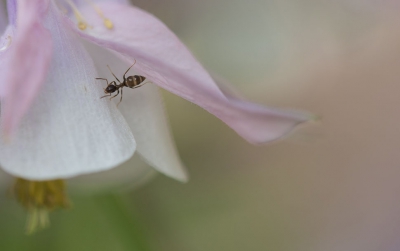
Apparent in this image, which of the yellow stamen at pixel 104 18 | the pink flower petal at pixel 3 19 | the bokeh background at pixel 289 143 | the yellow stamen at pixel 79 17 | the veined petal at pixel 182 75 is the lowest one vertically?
the bokeh background at pixel 289 143

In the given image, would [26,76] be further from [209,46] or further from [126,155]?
[209,46]

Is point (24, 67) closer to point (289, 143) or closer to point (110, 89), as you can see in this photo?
point (110, 89)

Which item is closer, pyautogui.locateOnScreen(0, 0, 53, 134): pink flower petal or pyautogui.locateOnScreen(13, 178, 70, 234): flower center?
pyautogui.locateOnScreen(0, 0, 53, 134): pink flower petal

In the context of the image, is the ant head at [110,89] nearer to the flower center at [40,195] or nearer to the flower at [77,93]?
the flower at [77,93]

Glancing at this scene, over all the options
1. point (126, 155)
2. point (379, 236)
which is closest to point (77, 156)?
point (126, 155)

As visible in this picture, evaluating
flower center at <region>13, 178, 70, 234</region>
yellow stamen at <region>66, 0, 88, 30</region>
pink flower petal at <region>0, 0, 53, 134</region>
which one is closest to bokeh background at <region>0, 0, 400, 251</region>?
flower center at <region>13, 178, 70, 234</region>

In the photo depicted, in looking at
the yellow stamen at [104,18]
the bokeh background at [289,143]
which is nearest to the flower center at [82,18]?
the yellow stamen at [104,18]

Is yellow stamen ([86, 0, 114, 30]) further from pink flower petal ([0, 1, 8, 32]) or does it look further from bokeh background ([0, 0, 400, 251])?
bokeh background ([0, 0, 400, 251])
